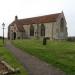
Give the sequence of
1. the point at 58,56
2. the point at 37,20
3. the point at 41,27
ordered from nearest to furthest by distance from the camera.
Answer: the point at 58,56 → the point at 41,27 → the point at 37,20

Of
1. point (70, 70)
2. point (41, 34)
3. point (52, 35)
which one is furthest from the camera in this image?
point (41, 34)

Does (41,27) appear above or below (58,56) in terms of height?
above

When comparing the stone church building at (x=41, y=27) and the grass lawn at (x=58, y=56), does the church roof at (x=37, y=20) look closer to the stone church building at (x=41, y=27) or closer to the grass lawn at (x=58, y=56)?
the stone church building at (x=41, y=27)

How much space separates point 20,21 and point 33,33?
9.40 m

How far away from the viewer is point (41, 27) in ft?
242

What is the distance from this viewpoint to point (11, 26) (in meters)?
82.9

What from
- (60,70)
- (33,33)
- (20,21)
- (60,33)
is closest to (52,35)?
(60,33)

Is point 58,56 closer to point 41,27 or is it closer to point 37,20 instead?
point 41,27

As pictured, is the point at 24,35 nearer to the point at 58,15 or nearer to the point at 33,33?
the point at 33,33

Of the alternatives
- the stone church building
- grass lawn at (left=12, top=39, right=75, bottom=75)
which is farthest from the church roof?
grass lawn at (left=12, top=39, right=75, bottom=75)

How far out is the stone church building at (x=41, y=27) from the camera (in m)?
69.6

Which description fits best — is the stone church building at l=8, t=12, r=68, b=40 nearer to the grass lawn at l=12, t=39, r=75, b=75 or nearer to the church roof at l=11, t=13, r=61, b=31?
the church roof at l=11, t=13, r=61, b=31

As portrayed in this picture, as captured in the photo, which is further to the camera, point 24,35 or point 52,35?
point 24,35

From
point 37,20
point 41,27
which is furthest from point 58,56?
point 37,20
